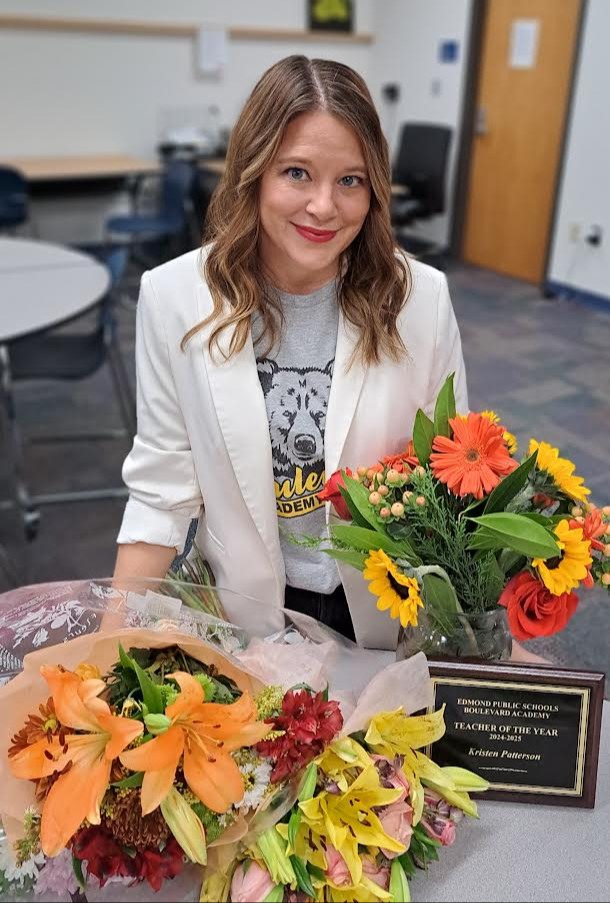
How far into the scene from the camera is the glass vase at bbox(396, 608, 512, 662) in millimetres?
834

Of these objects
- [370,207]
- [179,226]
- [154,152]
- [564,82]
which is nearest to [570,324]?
[564,82]

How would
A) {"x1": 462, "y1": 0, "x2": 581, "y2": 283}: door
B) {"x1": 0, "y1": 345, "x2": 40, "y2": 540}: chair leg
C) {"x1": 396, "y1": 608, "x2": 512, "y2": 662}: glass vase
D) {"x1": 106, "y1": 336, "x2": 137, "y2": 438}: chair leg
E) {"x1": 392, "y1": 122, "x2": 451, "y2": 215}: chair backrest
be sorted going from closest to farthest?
{"x1": 396, "y1": 608, "x2": 512, "y2": 662}: glass vase
{"x1": 0, "y1": 345, "x2": 40, "y2": 540}: chair leg
{"x1": 106, "y1": 336, "x2": 137, "y2": 438}: chair leg
{"x1": 462, "y1": 0, "x2": 581, "y2": 283}: door
{"x1": 392, "y1": 122, "x2": 451, "y2": 215}: chair backrest

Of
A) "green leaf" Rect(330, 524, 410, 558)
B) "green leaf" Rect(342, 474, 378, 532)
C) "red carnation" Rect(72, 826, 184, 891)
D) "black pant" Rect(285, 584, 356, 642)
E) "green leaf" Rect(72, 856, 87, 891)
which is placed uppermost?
"green leaf" Rect(342, 474, 378, 532)

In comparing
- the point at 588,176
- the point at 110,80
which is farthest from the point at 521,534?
the point at 110,80

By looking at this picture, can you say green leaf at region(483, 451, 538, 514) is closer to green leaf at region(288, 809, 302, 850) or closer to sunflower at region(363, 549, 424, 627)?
sunflower at region(363, 549, 424, 627)

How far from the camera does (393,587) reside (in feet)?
2.58

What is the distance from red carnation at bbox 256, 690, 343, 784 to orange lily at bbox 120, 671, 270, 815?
1.8 inches

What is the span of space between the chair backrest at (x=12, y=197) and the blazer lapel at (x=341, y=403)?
481 cm

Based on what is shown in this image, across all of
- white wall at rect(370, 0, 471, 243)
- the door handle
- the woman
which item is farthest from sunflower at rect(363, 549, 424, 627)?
the door handle

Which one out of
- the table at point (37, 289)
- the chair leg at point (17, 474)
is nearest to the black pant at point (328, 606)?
the table at point (37, 289)

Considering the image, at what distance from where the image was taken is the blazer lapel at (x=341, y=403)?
1.14 m

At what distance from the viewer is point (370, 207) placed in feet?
3.56

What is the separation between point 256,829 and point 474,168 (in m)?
6.27

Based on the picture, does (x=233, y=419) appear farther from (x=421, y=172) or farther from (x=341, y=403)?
(x=421, y=172)
